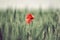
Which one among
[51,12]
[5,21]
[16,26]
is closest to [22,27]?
[16,26]

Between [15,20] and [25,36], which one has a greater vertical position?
[15,20]

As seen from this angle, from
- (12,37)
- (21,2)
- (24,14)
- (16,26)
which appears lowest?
(12,37)

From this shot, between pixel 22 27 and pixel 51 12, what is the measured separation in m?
0.32

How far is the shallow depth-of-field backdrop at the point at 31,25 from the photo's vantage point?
3.82 feet

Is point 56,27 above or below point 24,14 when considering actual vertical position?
below

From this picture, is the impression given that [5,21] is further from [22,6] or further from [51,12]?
[51,12]

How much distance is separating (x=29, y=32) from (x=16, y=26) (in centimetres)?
14

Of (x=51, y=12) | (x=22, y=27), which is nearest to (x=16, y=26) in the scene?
(x=22, y=27)

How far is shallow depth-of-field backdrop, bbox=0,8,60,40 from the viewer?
3.82 ft

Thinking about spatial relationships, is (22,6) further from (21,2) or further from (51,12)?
(51,12)

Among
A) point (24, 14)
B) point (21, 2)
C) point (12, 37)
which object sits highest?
point (21, 2)

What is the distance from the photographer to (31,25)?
3.90ft

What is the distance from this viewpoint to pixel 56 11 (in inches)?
46.4

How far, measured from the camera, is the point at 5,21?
1238 mm
